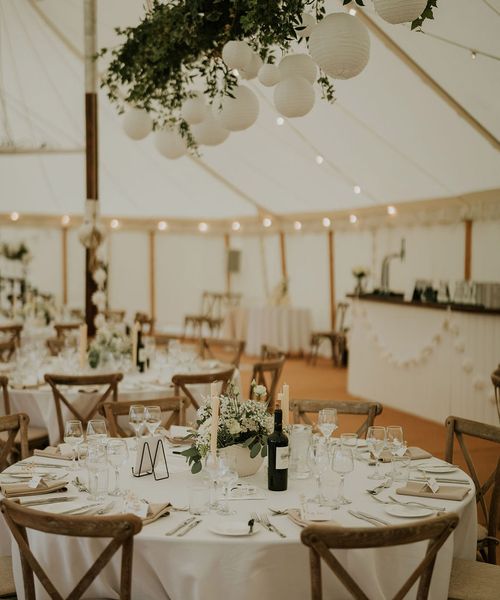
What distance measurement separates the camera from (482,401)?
7.07 m

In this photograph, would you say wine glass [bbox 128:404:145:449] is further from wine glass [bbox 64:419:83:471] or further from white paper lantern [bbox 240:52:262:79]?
white paper lantern [bbox 240:52:262:79]

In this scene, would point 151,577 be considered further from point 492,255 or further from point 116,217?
point 116,217

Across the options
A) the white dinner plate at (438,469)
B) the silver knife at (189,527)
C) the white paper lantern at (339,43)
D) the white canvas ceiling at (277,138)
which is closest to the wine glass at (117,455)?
the silver knife at (189,527)

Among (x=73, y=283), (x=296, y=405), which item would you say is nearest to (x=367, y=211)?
(x=73, y=283)

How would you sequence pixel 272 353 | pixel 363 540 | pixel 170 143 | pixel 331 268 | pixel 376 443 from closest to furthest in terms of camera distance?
pixel 363 540 < pixel 376 443 < pixel 170 143 < pixel 272 353 < pixel 331 268

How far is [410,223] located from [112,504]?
354 inches

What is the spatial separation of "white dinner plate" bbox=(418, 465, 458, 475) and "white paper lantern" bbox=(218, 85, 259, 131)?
7.96ft

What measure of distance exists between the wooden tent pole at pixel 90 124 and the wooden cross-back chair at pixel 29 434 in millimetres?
2738

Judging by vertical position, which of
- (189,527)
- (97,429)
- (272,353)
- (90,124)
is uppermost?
(90,124)

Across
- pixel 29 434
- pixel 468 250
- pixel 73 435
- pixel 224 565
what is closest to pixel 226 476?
pixel 224 565

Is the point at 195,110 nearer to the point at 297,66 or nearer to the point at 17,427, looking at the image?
the point at 297,66

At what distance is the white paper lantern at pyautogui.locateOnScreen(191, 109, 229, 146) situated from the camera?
5207 millimetres

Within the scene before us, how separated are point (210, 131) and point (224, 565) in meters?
3.49

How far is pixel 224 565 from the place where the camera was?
2451 mm
